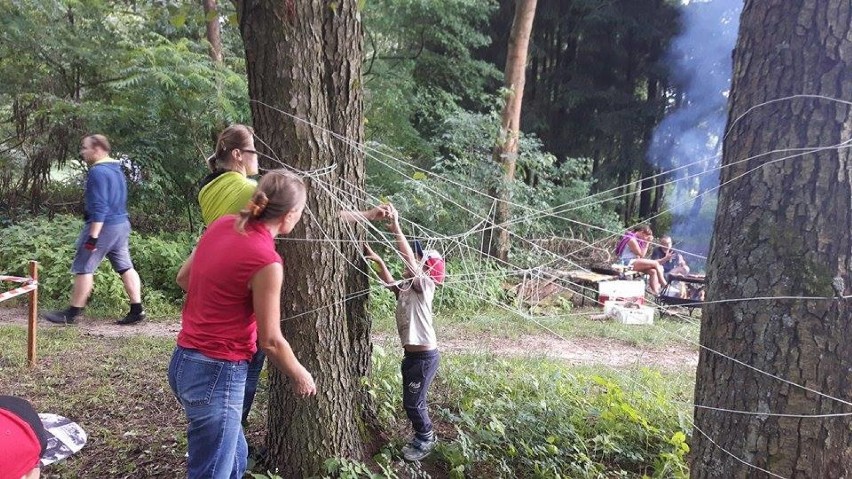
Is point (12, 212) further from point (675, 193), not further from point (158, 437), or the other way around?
point (675, 193)

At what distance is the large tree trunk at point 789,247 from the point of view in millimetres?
1659

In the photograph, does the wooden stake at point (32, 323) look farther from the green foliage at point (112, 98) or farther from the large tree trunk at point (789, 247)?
the large tree trunk at point (789, 247)

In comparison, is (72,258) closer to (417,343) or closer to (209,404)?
(417,343)

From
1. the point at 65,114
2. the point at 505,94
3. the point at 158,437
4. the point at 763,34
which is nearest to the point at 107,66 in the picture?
the point at 65,114

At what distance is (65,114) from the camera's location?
8211 millimetres

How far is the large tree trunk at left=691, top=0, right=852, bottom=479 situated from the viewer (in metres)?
1.66

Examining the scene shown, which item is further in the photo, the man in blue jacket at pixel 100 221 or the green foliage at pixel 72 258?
the green foliage at pixel 72 258

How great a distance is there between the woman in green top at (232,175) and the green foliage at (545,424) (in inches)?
47.1

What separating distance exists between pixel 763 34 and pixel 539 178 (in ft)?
30.2

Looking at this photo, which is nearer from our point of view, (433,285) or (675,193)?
(433,285)

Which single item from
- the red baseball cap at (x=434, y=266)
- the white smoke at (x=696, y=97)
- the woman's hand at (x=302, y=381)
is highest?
the white smoke at (x=696, y=97)

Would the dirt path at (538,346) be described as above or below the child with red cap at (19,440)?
below

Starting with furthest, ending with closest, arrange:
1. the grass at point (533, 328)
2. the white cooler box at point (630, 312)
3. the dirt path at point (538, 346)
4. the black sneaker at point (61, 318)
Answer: the white cooler box at point (630, 312), the grass at point (533, 328), the dirt path at point (538, 346), the black sneaker at point (61, 318)

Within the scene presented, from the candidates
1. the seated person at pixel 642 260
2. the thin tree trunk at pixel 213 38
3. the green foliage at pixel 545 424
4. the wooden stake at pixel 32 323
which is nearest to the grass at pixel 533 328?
the seated person at pixel 642 260
